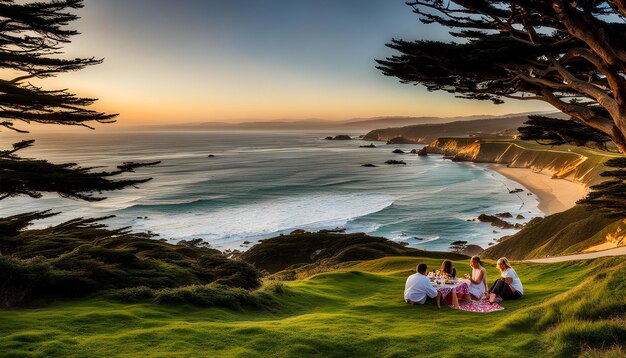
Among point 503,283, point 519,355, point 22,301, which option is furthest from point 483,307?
point 22,301

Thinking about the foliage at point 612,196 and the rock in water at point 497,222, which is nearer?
the foliage at point 612,196

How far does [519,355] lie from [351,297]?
26.2ft

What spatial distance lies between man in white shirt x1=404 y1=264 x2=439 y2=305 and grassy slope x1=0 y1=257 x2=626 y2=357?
39 centimetres

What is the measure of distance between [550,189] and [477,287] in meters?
73.5

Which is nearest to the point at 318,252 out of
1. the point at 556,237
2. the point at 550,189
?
the point at 556,237

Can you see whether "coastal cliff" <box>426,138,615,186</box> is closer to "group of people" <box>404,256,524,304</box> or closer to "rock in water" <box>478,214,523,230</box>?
"rock in water" <box>478,214,523,230</box>

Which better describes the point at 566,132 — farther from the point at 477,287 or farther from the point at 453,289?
the point at 453,289

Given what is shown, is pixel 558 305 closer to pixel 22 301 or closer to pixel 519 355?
pixel 519 355

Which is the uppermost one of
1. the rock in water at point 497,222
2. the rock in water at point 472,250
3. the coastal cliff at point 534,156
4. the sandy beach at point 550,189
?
the coastal cliff at point 534,156

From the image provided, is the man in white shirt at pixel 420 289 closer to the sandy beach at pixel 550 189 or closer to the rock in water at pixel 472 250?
the rock in water at pixel 472 250

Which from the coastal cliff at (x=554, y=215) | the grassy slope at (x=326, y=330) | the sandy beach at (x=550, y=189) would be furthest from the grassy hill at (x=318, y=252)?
the sandy beach at (x=550, y=189)

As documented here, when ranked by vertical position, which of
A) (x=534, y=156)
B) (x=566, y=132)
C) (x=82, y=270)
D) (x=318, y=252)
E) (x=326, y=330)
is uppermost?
(x=566, y=132)

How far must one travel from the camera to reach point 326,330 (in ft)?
28.1

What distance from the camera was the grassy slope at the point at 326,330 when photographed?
7.18 metres
